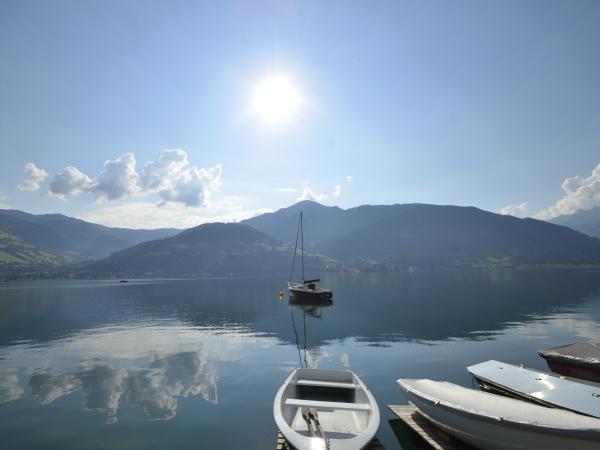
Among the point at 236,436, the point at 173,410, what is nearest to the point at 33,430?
the point at 173,410

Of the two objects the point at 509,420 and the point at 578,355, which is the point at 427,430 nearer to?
the point at 509,420

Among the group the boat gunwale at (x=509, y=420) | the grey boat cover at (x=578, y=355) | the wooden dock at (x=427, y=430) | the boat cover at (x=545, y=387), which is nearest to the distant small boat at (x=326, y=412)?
the wooden dock at (x=427, y=430)

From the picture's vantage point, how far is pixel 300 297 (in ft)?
287

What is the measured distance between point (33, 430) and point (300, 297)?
229ft

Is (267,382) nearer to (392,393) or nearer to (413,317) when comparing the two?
(392,393)

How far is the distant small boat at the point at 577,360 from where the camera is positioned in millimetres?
24136

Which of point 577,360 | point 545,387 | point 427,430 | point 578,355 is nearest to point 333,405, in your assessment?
point 427,430

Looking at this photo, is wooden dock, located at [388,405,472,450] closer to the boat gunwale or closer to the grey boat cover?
the boat gunwale

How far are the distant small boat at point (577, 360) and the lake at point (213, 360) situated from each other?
465 cm

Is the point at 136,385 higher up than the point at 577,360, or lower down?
lower down

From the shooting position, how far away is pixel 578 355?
25594mm

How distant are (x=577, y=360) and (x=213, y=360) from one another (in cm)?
3000

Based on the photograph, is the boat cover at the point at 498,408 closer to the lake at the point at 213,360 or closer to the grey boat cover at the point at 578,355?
the lake at the point at 213,360

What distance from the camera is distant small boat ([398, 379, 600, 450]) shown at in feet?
38.8
